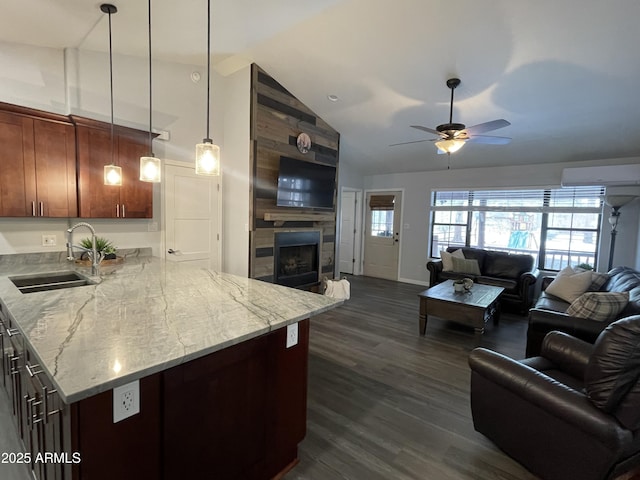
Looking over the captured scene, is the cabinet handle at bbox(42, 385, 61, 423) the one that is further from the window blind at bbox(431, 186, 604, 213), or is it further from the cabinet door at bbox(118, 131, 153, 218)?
the window blind at bbox(431, 186, 604, 213)

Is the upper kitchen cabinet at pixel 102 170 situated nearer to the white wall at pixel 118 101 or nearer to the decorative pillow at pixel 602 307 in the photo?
the white wall at pixel 118 101

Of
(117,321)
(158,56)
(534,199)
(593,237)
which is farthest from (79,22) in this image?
(593,237)

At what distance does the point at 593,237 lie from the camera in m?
5.29

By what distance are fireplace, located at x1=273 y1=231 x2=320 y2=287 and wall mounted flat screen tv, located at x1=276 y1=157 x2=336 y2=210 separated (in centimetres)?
51

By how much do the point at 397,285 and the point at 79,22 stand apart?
6155 mm

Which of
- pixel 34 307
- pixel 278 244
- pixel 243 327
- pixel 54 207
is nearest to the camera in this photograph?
pixel 243 327

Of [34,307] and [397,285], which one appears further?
[397,285]

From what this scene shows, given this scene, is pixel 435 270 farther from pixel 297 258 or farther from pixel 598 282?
pixel 297 258

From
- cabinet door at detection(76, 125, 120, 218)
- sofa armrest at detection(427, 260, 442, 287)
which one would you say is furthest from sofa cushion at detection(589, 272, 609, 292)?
cabinet door at detection(76, 125, 120, 218)

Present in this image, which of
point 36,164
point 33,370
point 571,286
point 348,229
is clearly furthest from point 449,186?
point 33,370

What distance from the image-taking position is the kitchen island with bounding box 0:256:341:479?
1067 millimetres

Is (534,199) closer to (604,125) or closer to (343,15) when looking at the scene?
(604,125)

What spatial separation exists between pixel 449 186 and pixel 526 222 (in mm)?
1513

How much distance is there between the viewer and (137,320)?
155cm
